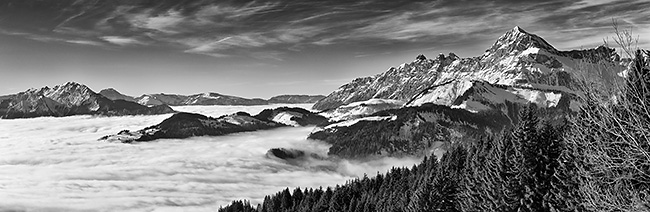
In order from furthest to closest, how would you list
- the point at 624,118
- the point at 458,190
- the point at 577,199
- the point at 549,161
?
the point at 458,190 < the point at 549,161 < the point at 577,199 < the point at 624,118

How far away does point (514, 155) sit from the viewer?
104 feet

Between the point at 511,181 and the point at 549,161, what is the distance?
126 inches

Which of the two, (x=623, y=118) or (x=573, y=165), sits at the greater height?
(x=623, y=118)

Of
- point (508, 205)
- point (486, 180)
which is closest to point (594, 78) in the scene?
point (508, 205)

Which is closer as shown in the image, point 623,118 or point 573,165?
point 623,118

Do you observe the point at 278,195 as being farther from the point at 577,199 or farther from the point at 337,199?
the point at 577,199

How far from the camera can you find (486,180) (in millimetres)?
36000

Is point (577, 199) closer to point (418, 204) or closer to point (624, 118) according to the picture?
point (624, 118)

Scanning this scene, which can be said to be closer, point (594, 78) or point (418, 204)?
point (594, 78)

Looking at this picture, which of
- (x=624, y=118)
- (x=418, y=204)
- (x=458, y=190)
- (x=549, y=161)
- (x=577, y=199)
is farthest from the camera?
(x=458, y=190)

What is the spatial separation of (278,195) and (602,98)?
137m

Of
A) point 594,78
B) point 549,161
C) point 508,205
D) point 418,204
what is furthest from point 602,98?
point 418,204

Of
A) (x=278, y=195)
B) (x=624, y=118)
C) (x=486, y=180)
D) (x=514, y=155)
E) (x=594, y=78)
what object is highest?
(x=594, y=78)

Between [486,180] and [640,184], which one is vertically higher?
[640,184]
